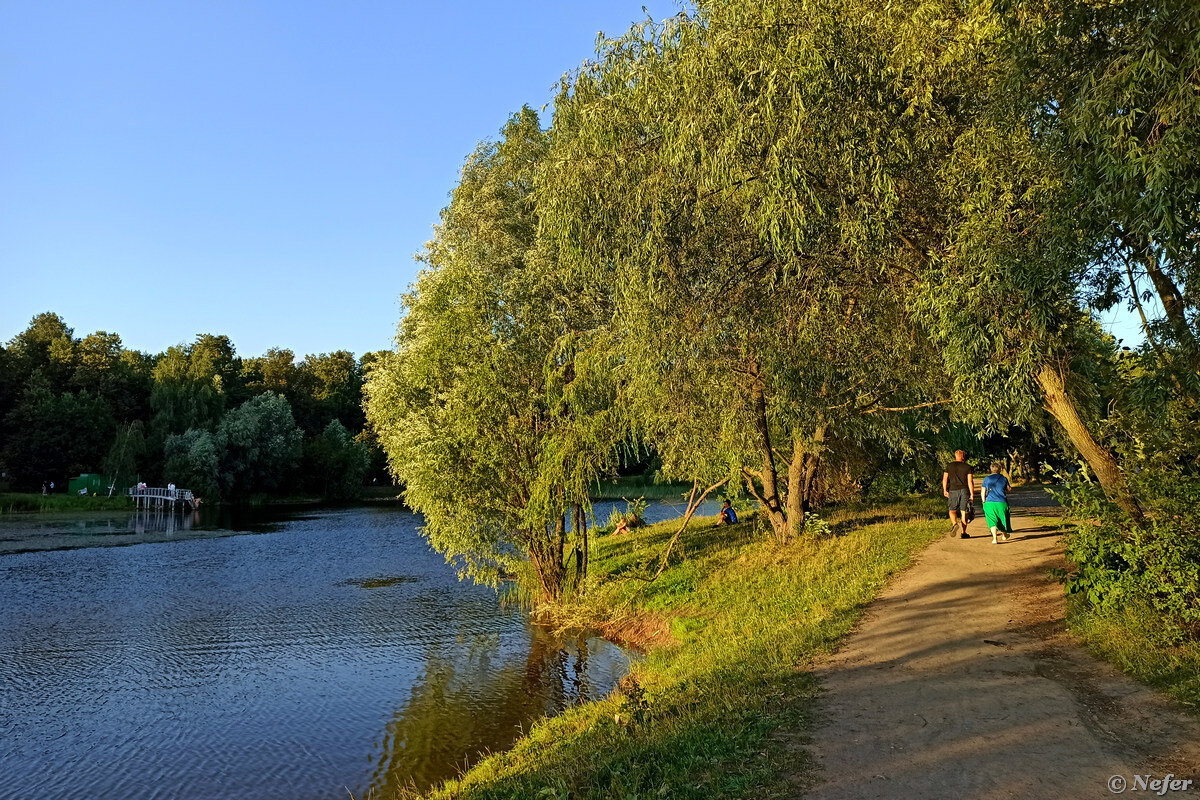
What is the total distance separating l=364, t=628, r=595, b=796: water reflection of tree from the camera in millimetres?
10836

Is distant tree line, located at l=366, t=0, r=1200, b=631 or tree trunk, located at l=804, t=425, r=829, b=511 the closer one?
distant tree line, located at l=366, t=0, r=1200, b=631

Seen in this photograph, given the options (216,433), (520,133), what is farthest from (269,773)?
(216,433)

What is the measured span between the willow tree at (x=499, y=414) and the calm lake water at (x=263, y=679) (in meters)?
2.49

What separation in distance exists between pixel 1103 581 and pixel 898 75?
24.1ft

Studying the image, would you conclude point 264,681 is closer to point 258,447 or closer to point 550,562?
point 550,562

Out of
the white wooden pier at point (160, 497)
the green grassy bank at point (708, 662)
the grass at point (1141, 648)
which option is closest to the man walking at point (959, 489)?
the green grassy bank at point (708, 662)

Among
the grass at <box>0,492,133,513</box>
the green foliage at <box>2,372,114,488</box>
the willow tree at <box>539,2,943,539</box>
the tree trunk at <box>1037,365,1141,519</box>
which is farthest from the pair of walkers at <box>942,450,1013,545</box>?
the green foliage at <box>2,372,114,488</box>

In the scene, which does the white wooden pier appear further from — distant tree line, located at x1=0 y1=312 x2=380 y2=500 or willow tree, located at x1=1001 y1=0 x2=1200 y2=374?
willow tree, located at x1=1001 y1=0 x2=1200 y2=374

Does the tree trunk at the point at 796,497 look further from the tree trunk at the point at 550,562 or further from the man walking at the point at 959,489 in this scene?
the tree trunk at the point at 550,562

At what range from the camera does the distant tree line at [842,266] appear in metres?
8.28

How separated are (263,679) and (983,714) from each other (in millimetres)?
13311

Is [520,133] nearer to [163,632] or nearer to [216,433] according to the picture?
[163,632]

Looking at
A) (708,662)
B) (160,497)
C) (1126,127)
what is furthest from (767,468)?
(160,497)

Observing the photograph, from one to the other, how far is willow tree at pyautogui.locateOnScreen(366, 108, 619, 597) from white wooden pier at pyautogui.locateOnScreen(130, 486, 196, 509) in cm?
5161
